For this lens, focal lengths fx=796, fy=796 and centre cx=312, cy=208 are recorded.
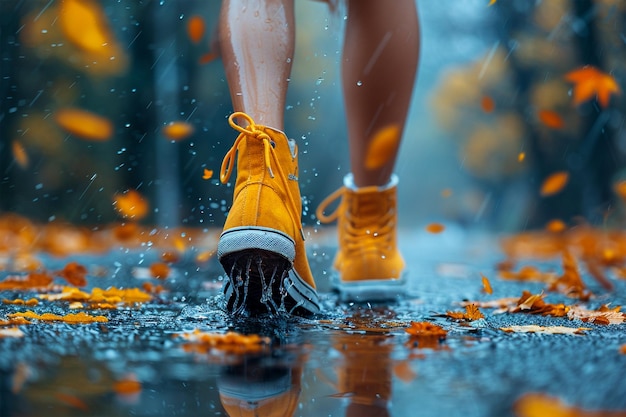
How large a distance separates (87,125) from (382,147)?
10003mm

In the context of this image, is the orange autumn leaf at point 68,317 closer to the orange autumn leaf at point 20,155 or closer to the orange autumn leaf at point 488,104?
the orange autumn leaf at point 20,155

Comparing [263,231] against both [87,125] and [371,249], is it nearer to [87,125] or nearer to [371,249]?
[371,249]

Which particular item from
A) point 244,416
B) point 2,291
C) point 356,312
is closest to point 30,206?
point 2,291

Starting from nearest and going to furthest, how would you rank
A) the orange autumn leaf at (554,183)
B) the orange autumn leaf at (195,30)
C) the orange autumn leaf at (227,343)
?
the orange autumn leaf at (227,343) < the orange autumn leaf at (195,30) < the orange autumn leaf at (554,183)

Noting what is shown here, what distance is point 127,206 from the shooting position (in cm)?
1003

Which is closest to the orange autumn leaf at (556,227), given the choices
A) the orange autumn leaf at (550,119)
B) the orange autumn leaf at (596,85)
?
the orange autumn leaf at (550,119)

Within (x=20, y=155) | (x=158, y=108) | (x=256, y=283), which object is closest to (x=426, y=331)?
(x=256, y=283)

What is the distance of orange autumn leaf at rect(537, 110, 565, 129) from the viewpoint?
12656mm

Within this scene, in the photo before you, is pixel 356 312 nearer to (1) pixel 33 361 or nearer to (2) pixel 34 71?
(1) pixel 33 361

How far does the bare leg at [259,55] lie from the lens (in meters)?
1.94

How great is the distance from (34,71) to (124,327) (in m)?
11.8

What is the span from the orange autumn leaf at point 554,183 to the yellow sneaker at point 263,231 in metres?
13.2

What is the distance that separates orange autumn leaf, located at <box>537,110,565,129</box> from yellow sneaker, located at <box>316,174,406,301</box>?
400 inches

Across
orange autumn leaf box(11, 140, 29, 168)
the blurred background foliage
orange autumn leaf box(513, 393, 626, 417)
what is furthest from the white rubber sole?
orange autumn leaf box(11, 140, 29, 168)
